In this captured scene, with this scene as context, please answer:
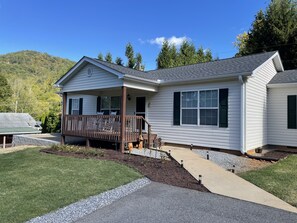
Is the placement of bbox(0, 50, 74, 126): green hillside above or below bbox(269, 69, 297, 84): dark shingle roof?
above

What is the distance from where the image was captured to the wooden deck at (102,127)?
984cm

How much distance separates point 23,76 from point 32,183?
51.3 metres

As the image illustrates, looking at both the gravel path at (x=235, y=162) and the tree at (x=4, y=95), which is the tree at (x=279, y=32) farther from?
the tree at (x=4, y=95)

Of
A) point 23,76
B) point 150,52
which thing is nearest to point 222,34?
point 150,52

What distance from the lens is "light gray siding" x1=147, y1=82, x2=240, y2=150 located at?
8.99m

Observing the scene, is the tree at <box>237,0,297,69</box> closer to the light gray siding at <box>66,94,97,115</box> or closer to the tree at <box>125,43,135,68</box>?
the tree at <box>125,43,135,68</box>

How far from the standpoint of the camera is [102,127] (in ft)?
34.9

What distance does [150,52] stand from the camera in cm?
3419

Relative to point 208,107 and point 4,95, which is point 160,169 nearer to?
point 208,107

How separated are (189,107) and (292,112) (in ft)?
15.3

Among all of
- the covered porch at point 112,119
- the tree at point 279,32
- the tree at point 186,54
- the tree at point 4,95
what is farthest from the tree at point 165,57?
the tree at point 4,95

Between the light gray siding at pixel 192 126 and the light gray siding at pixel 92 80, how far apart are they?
8.40 ft

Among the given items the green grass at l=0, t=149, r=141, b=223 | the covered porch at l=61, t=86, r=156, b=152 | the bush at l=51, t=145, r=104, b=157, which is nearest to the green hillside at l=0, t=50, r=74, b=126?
the covered porch at l=61, t=86, r=156, b=152

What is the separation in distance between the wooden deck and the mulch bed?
1242 millimetres
